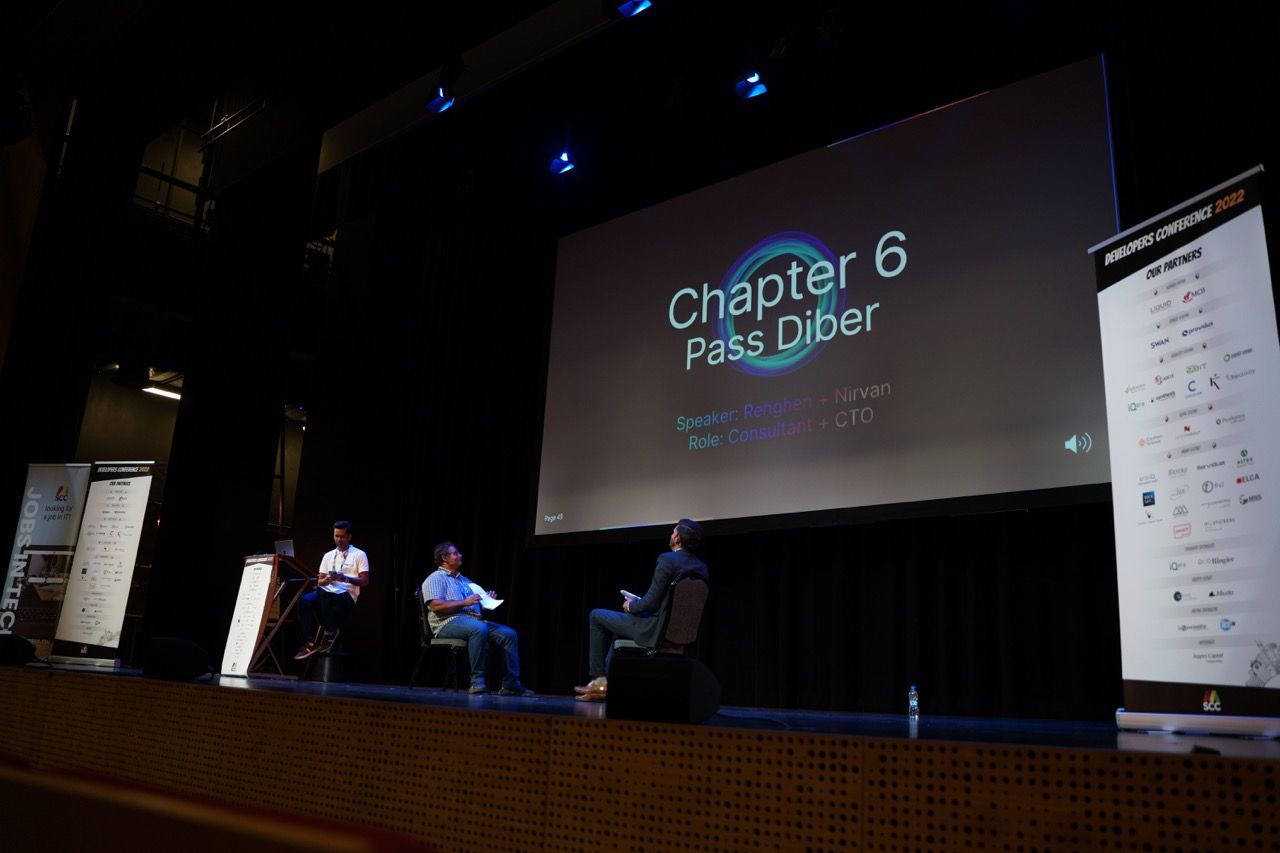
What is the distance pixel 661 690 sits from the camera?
216cm

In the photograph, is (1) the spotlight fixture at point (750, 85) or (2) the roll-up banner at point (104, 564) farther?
(1) the spotlight fixture at point (750, 85)

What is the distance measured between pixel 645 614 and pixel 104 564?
2967 millimetres

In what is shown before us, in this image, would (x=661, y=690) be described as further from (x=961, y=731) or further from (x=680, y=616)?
(x=680, y=616)

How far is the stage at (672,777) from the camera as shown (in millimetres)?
1494

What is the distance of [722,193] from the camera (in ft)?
21.0

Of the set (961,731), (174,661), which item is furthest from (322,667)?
(961,731)

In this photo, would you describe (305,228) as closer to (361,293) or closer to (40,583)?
(361,293)

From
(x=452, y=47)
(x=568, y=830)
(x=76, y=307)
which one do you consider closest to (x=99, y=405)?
(x=76, y=307)

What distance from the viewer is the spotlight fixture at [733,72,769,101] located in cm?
581

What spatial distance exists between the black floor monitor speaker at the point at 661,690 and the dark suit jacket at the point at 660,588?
2582 mm

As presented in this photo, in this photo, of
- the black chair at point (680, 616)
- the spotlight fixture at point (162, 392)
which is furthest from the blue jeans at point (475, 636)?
the spotlight fixture at point (162, 392)

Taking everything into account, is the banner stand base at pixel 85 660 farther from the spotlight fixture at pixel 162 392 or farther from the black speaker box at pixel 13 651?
the spotlight fixture at pixel 162 392

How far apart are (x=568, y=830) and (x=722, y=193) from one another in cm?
501

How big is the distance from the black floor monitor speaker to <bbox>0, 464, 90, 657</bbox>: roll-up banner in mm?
4395
